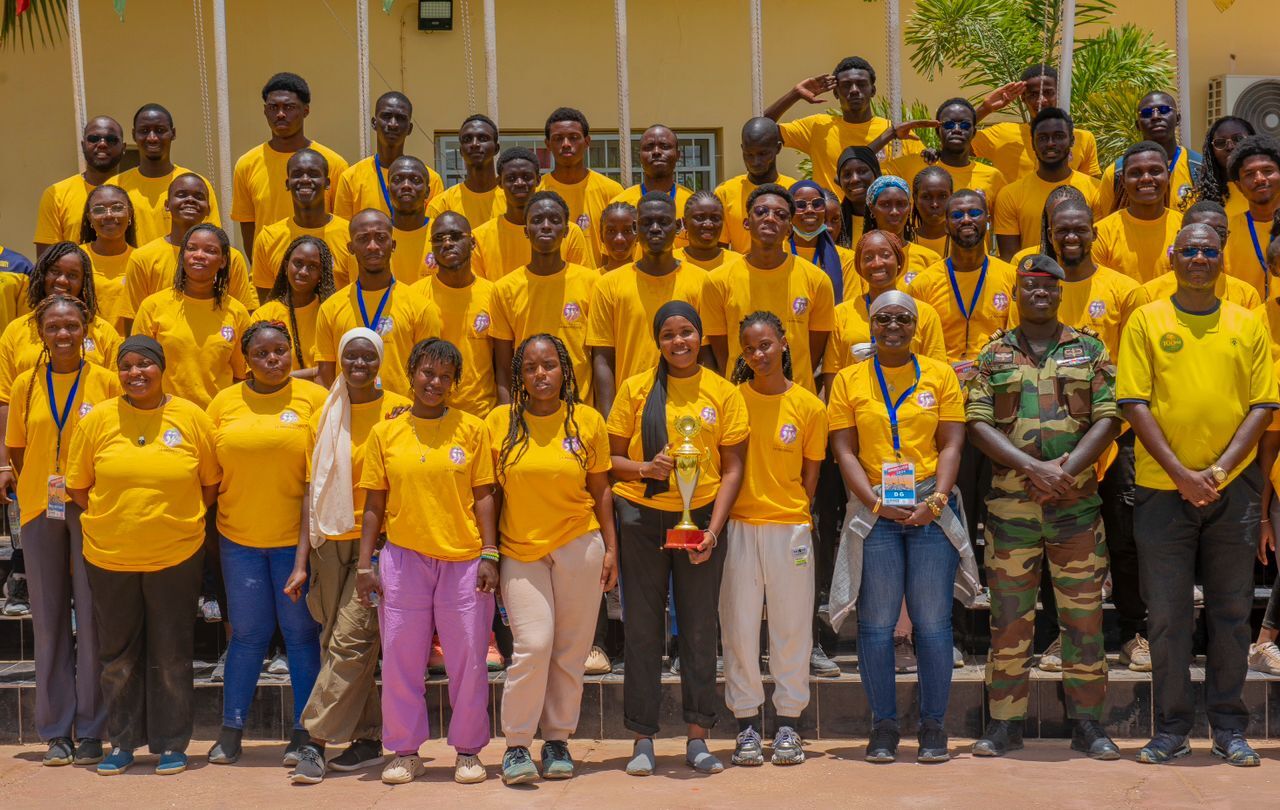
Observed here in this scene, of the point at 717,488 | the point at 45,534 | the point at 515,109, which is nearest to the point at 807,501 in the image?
the point at 717,488

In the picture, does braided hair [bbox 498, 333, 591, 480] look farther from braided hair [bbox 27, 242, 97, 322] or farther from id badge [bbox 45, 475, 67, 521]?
braided hair [bbox 27, 242, 97, 322]

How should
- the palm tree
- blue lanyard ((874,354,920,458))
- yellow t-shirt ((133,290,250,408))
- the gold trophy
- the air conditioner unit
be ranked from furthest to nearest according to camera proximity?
the air conditioner unit → the palm tree → yellow t-shirt ((133,290,250,408)) → blue lanyard ((874,354,920,458)) → the gold trophy

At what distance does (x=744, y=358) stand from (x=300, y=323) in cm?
249

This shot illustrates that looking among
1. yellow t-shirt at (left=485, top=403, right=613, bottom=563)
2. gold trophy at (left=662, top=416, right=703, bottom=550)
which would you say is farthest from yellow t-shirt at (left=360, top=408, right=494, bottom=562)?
gold trophy at (left=662, top=416, right=703, bottom=550)

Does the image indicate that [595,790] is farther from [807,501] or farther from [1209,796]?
[1209,796]

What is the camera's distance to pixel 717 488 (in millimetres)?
6629

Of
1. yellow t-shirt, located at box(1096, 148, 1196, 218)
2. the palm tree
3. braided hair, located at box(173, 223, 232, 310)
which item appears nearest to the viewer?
braided hair, located at box(173, 223, 232, 310)

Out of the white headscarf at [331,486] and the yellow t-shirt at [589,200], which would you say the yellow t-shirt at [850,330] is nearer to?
the yellow t-shirt at [589,200]

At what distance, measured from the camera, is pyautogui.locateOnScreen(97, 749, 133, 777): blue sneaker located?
6613 mm

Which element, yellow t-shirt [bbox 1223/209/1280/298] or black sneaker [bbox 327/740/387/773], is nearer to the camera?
black sneaker [bbox 327/740/387/773]

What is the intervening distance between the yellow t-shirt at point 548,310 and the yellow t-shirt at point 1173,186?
320 cm

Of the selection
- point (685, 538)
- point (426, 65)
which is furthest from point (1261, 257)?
point (426, 65)

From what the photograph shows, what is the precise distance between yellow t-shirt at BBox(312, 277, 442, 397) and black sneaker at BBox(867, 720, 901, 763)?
2864 mm

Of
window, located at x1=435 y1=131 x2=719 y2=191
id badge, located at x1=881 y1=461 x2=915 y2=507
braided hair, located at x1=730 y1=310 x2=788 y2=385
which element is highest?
window, located at x1=435 y1=131 x2=719 y2=191
